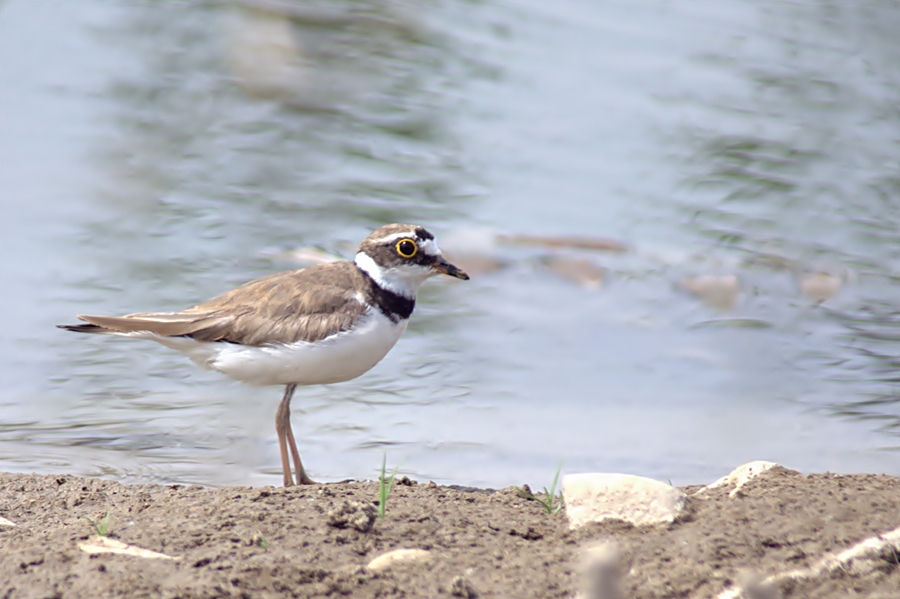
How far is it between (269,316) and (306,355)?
0.87ft

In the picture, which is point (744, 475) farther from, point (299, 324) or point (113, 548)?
point (113, 548)

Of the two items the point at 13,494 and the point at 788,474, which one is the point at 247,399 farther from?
the point at 788,474

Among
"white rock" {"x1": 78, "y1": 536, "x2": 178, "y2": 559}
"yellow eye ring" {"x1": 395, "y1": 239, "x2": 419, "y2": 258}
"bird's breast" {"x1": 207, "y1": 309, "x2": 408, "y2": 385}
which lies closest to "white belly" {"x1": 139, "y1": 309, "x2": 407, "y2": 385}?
"bird's breast" {"x1": 207, "y1": 309, "x2": 408, "y2": 385}

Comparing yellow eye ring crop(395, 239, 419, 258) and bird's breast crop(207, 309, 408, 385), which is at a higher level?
yellow eye ring crop(395, 239, 419, 258)

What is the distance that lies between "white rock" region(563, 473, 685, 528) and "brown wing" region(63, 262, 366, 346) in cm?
153

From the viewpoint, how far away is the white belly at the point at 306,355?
4452 mm

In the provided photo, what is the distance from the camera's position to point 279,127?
810 cm

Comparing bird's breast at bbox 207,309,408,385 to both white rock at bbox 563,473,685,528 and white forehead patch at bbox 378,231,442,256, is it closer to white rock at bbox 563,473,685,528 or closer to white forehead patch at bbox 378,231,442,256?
white forehead patch at bbox 378,231,442,256

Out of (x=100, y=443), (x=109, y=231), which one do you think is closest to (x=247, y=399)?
(x=100, y=443)

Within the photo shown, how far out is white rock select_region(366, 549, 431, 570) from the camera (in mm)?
2908

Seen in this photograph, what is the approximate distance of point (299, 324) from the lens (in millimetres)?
4496

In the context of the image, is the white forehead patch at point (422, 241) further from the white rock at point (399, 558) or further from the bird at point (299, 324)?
the white rock at point (399, 558)

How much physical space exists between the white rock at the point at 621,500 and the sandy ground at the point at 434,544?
0.15 ft

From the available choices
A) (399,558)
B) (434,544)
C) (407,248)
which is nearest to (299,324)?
(407,248)
